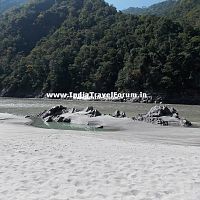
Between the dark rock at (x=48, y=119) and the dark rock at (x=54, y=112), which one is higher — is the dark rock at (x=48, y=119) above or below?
below

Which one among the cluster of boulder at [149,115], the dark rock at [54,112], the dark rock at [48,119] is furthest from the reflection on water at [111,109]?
the dark rock at [48,119]

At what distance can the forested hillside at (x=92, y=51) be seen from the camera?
9212 centimetres

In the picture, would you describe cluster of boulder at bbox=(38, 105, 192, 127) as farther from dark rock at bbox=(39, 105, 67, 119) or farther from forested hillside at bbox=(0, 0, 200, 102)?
forested hillside at bbox=(0, 0, 200, 102)

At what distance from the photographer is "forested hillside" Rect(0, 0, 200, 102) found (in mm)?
92125

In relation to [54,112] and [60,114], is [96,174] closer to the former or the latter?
[60,114]

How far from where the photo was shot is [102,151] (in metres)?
14.6

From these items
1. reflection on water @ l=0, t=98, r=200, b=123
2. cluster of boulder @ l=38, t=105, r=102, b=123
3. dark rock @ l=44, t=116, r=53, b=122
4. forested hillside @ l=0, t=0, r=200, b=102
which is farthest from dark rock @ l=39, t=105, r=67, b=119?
forested hillside @ l=0, t=0, r=200, b=102

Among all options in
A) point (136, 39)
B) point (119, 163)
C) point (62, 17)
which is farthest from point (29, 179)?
point (62, 17)

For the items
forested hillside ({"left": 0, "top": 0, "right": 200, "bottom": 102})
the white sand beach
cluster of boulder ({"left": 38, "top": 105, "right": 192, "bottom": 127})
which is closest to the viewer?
the white sand beach

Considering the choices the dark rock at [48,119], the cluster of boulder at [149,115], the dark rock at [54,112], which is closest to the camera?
the cluster of boulder at [149,115]

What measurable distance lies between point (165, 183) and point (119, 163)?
271 centimetres

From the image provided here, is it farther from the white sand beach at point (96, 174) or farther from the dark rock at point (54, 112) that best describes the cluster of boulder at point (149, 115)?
the white sand beach at point (96, 174)

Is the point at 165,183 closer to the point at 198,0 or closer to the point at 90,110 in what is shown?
the point at 90,110

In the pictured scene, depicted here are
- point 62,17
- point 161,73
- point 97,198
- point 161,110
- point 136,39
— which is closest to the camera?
point 97,198
